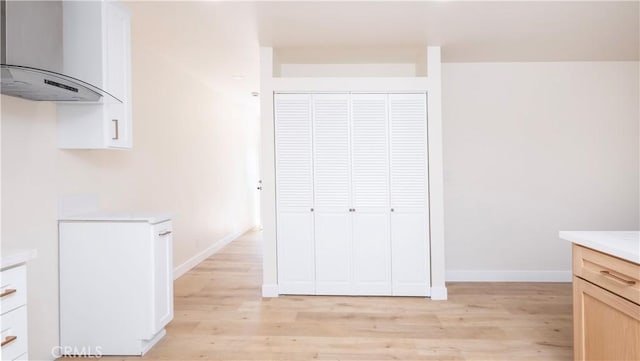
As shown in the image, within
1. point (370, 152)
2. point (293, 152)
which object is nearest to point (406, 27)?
point (370, 152)

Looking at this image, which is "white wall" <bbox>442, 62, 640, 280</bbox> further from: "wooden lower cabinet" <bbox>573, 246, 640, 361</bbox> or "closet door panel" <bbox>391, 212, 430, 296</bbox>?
"wooden lower cabinet" <bbox>573, 246, 640, 361</bbox>

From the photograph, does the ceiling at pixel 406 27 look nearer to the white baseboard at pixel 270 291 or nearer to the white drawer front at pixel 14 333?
the white drawer front at pixel 14 333

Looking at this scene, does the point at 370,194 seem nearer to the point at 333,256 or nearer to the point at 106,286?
the point at 333,256

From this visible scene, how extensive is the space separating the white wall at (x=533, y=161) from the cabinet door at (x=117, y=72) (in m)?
3.13

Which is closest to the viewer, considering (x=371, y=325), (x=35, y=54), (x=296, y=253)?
(x=35, y=54)

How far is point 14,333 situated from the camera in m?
1.43

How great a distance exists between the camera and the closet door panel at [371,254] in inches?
136

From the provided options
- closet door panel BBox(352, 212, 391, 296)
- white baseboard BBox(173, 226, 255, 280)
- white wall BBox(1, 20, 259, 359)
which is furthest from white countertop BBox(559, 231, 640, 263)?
white baseboard BBox(173, 226, 255, 280)

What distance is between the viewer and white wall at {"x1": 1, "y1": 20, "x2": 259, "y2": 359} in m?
2.10

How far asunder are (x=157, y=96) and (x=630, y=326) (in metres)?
4.16

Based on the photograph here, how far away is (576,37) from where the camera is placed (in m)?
3.25

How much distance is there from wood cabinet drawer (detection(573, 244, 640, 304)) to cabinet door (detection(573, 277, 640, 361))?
0.11 ft

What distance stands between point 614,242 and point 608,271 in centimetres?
14

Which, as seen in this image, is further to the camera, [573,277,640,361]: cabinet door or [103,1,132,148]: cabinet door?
[103,1,132,148]: cabinet door
